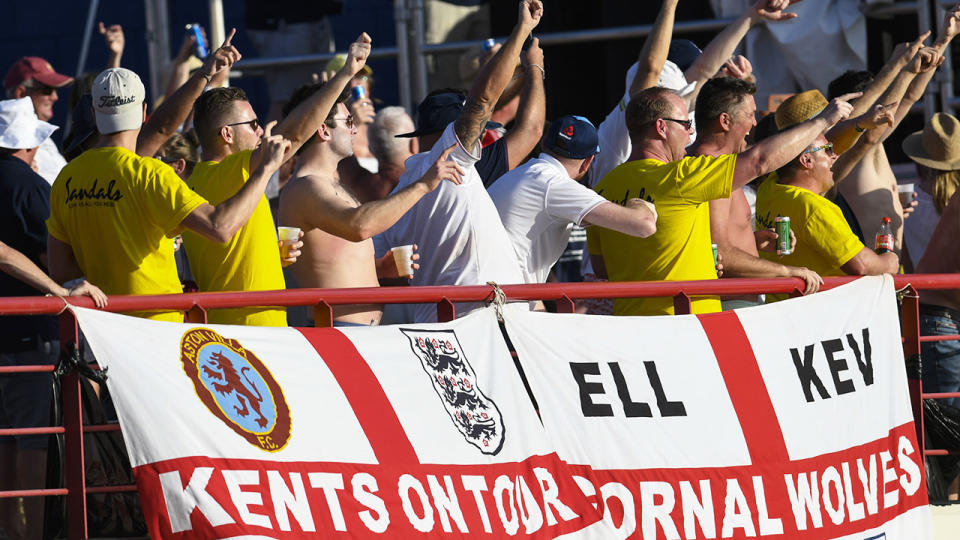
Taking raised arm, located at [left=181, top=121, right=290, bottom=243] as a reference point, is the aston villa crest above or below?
below

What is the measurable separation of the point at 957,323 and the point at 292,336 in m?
3.28

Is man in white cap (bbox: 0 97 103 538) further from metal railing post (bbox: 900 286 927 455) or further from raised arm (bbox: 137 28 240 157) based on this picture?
metal railing post (bbox: 900 286 927 455)

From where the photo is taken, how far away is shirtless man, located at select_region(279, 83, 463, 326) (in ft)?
18.2

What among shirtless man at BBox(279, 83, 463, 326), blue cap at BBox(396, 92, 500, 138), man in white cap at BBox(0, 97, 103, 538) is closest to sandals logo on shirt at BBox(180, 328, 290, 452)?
shirtless man at BBox(279, 83, 463, 326)

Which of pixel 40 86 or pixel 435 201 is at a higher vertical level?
pixel 40 86

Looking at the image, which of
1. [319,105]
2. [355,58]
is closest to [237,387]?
[319,105]

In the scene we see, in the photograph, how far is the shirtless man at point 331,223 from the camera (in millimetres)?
5543

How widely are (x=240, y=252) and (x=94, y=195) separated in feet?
1.92

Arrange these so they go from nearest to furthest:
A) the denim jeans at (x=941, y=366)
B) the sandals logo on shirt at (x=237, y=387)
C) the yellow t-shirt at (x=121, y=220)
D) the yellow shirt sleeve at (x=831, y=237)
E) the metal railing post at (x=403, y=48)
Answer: the sandals logo on shirt at (x=237, y=387) → the yellow t-shirt at (x=121, y=220) → the yellow shirt sleeve at (x=831, y=237) → the denim jeans at (x=941, y=366) → the metal railing post at (x=403, y=48)

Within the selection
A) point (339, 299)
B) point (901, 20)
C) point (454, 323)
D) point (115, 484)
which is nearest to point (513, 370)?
point (454, 323)

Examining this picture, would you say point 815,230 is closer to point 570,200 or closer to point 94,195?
point 570,200

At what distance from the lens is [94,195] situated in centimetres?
512

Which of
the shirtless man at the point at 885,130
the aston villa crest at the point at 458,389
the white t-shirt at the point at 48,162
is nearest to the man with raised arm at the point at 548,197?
the aston villa crest at the point at 458,389

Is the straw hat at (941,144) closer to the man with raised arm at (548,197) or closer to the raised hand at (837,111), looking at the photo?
the raised hand at (837,111)
